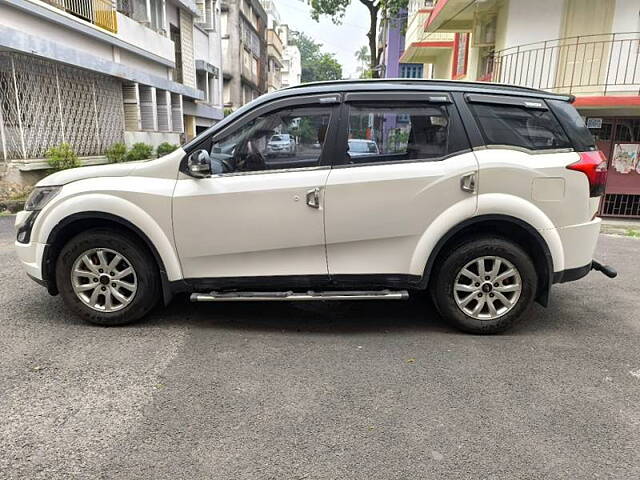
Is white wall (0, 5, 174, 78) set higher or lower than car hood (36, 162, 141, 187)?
higher

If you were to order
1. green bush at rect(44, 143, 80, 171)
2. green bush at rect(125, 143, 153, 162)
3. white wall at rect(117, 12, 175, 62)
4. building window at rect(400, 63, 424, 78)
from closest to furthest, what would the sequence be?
green bush at rect(44, 143, 80, 171) < green bush at rect(125, 143, 153, 162) < white wall at rect(117, 12, 175, 62) < building window at rect(400, 63, 424, 78)

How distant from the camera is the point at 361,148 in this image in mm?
4004

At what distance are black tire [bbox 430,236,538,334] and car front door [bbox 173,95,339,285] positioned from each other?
989 millimetres

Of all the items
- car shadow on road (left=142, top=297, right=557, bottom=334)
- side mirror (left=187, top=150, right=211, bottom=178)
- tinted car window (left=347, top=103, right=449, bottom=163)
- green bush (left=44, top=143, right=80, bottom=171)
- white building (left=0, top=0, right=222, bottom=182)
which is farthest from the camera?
green bush (left=44, top=143, right=80, bottom=171)

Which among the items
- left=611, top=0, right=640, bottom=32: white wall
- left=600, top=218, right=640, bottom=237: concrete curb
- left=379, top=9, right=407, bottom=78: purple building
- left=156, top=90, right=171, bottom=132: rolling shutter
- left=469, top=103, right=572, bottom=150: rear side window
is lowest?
left=600, top=218, right=640, bottom=237: concrete curb

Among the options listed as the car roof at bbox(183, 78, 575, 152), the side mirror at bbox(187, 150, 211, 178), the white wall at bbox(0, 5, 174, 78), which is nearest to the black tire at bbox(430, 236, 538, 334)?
the car roof at bbox(183, 78, 575, 152)

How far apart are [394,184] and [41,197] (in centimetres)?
299

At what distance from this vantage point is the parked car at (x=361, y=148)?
3998 mm

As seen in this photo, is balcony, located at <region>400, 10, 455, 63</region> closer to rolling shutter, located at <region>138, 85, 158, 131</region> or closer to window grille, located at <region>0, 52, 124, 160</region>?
rolling shutter, located at <region>138, 85, 158, 131</region>

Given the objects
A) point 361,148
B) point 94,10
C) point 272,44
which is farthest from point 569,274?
point 272,44

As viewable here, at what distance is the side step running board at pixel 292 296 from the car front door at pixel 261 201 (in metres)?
0.13

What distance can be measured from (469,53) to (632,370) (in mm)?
13584

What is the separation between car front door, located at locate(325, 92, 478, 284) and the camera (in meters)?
3.94

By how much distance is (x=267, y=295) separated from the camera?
159 inches
